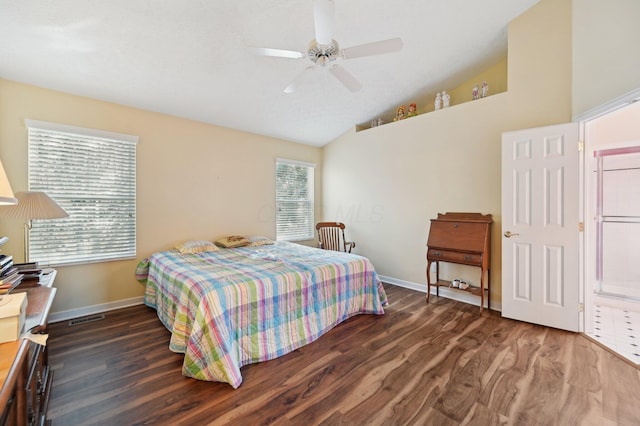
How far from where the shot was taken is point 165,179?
3555mm

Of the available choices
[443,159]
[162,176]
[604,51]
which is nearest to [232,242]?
[162,176]

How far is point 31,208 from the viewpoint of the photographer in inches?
78.2

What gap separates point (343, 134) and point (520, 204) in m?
3.07

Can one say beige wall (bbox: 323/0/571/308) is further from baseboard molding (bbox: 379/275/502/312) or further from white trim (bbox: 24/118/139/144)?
white trim (bbox: 24/118/139/144)

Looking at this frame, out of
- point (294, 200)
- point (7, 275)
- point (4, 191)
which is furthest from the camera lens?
point (294, 200)

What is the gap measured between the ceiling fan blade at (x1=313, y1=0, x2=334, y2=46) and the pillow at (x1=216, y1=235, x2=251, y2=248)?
280 cm

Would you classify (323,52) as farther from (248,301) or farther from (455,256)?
(455,256)

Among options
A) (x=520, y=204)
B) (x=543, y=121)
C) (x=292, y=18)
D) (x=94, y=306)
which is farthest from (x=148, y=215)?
(x=543, y=121)

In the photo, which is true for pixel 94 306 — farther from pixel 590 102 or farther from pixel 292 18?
pixel 590 102

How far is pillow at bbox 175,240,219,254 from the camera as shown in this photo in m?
3.43

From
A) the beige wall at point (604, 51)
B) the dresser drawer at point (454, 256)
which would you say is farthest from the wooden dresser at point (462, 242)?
the beige wall at point (604, 51)

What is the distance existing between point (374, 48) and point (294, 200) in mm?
3369

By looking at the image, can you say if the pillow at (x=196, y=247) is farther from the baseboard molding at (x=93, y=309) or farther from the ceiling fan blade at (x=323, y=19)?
the ceiling fan blade at (x=323, y=19)

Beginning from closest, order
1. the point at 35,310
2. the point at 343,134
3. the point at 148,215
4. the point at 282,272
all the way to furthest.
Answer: the point at 35,310 → the point at 282,272 → the point at 148,215 → the point at 343,134
